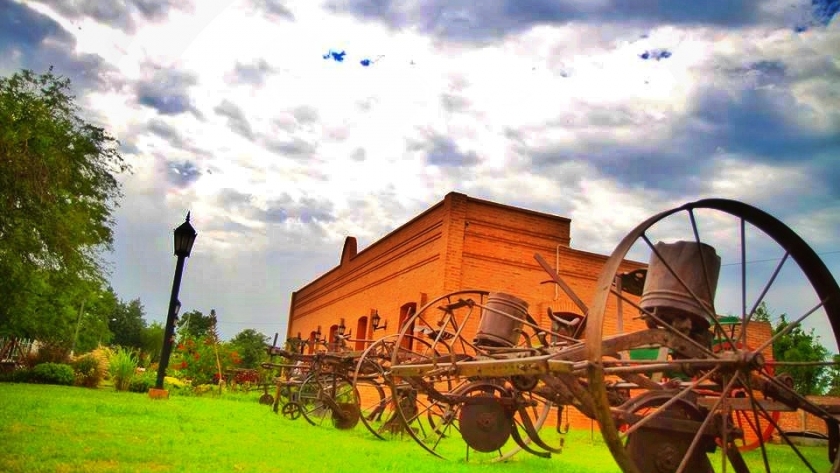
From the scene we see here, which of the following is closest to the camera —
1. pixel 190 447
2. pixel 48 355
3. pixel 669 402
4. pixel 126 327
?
pixel 669 402

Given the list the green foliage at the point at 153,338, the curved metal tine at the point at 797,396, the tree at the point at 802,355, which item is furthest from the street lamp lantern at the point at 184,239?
the green foliage at the point at 153,338

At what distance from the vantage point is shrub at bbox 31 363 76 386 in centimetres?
1526

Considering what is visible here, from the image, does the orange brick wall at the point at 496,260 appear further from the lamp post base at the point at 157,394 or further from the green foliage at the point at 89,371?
the green foliage at the point at 89,371

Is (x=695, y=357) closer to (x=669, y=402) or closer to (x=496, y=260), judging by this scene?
(x=669, y=402)

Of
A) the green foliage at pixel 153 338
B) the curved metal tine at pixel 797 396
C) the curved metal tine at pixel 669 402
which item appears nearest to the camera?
the curved metal tine at pixel 669 402

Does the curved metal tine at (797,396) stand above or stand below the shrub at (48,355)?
above

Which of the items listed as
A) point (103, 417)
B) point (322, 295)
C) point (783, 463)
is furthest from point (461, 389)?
point (322, 295)

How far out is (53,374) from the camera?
1539 cm

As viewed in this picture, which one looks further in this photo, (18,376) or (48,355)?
(48,355)

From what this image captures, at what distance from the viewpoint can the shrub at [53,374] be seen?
15.3 metres

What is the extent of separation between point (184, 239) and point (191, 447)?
21.3 feet

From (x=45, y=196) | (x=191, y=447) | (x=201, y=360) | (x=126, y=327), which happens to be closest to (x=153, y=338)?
(x=126, y=327)

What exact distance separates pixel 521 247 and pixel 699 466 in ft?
34.3

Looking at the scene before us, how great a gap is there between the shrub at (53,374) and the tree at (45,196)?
1.78 metres
